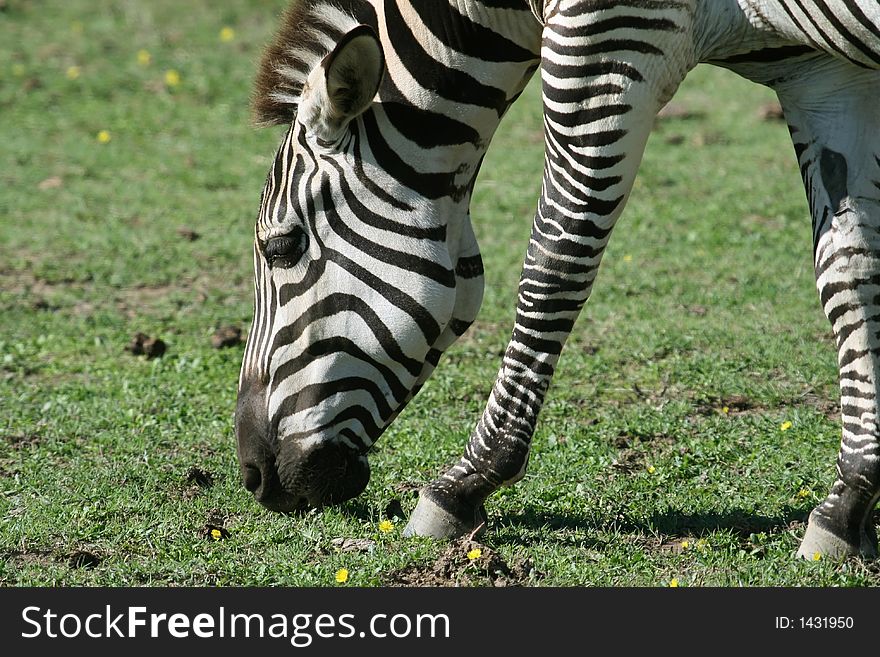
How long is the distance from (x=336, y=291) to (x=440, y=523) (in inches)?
38.1

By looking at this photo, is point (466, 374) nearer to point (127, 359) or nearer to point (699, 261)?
point (127, 359)

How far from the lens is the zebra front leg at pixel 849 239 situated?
3959mm

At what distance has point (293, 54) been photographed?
4.25 meters

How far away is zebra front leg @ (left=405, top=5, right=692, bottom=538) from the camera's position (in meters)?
3.82

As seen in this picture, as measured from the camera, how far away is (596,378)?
6.24m

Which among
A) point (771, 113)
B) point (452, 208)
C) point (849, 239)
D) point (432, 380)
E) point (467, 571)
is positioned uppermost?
point (849, 239)

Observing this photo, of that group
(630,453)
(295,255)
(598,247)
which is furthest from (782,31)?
(630,453)

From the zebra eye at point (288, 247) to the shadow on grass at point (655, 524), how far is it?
1.33m

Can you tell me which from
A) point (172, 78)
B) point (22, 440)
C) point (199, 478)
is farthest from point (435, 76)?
point (172, 78)

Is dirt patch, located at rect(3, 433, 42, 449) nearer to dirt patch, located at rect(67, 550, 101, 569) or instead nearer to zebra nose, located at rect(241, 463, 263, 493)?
dirt patch, located at rect(67, 550, 101, 569)

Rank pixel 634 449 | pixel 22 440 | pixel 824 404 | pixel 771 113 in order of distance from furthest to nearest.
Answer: pixel 771 113 < pixel 824 404 < pixel 22 440 < pixel 634 449

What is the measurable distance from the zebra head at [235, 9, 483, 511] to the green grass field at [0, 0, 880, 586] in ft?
1.52

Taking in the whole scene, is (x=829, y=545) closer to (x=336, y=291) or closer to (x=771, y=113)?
(x=336, y=291)

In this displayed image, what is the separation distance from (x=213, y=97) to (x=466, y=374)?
7.05 metres
